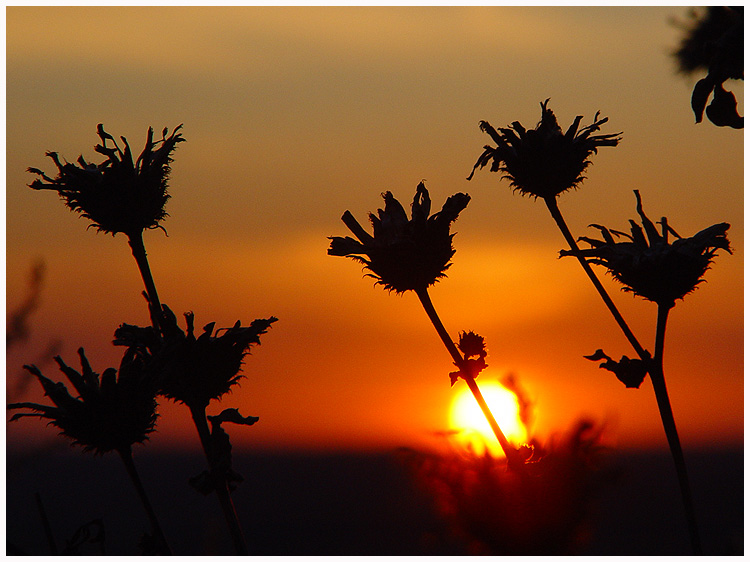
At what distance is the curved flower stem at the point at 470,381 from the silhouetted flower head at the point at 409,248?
0.60 ft

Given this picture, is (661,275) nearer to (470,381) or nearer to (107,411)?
(470,381)

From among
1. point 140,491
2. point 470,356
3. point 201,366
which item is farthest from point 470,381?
point 140,491

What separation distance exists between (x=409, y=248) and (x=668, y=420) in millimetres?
2908

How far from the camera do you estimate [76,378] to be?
8328 millimetres

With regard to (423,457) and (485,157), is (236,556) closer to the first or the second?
(423,457)

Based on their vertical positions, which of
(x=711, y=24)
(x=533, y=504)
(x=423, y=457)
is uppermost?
(x=711, y=24)

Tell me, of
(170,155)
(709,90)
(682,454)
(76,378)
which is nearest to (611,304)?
(682,454)

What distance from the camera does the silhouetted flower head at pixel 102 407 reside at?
806 cm

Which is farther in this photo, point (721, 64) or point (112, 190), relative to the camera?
point (112, 190)

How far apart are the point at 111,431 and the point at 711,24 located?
6.18m

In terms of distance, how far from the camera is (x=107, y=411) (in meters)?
8.16

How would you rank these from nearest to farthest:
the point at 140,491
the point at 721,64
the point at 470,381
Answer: the point at 721,64 → the point at 470,381 → the point at 140,491

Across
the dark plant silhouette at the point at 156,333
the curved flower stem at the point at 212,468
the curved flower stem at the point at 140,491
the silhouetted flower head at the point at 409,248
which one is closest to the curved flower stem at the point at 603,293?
the silhouetted flower head at the point at 409,248

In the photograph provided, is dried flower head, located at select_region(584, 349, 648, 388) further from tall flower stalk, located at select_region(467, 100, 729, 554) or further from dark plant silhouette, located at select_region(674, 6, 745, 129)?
dark plant silhouette, located at select_region(674, 6, 745, 129)
